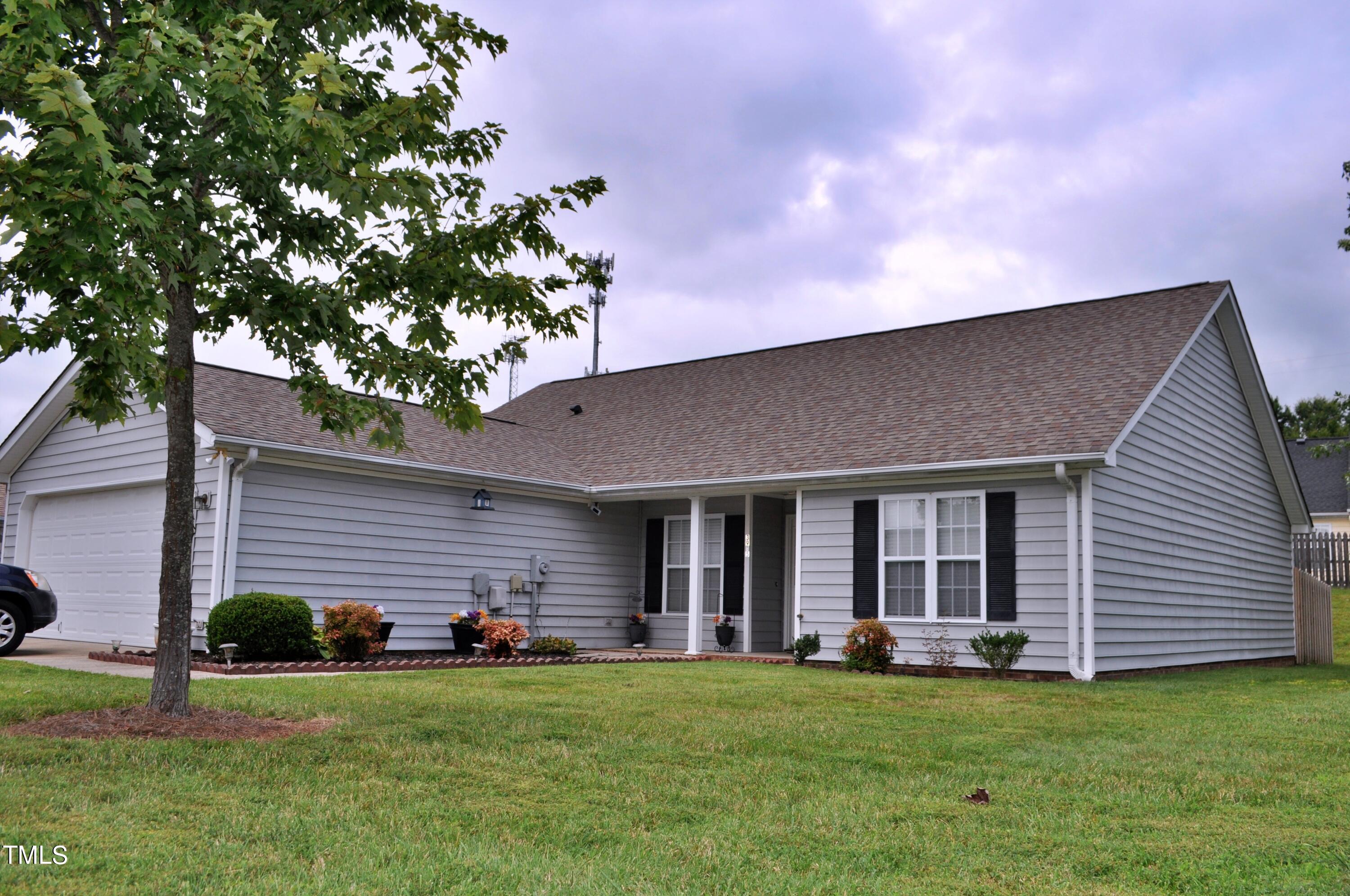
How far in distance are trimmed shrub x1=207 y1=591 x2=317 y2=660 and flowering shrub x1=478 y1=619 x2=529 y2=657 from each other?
2630 mm

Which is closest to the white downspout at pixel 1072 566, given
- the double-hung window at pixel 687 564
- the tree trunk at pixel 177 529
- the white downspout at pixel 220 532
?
the double-hung window at pixel 687 564

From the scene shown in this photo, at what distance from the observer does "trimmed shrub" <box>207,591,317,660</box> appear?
12297 mm

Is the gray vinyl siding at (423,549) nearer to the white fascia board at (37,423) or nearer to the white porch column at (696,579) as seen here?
the white porch column at (696,579)

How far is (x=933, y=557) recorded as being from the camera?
13.7 meters

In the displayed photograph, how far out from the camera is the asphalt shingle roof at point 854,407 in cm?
1381

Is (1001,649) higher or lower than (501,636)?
higher

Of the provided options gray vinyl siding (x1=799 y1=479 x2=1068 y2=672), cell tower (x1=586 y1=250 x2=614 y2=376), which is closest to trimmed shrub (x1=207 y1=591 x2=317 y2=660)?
gray vinyl siding (x1=799 y1=479 x2=1068 y2=672)

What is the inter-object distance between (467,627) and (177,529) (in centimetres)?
820

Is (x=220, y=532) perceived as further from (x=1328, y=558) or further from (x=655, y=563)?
(x=1328, y=558)

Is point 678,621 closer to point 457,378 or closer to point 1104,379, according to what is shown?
point 1104,379

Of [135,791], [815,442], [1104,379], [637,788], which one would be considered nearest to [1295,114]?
[1104,379]

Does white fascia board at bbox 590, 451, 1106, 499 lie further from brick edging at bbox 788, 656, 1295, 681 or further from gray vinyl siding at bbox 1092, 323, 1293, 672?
brick edging at bbox 788, 656, 1295, 681

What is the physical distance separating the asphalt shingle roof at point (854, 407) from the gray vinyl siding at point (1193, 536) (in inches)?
31.2

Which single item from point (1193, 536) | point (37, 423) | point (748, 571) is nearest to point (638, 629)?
point (748, 571)
